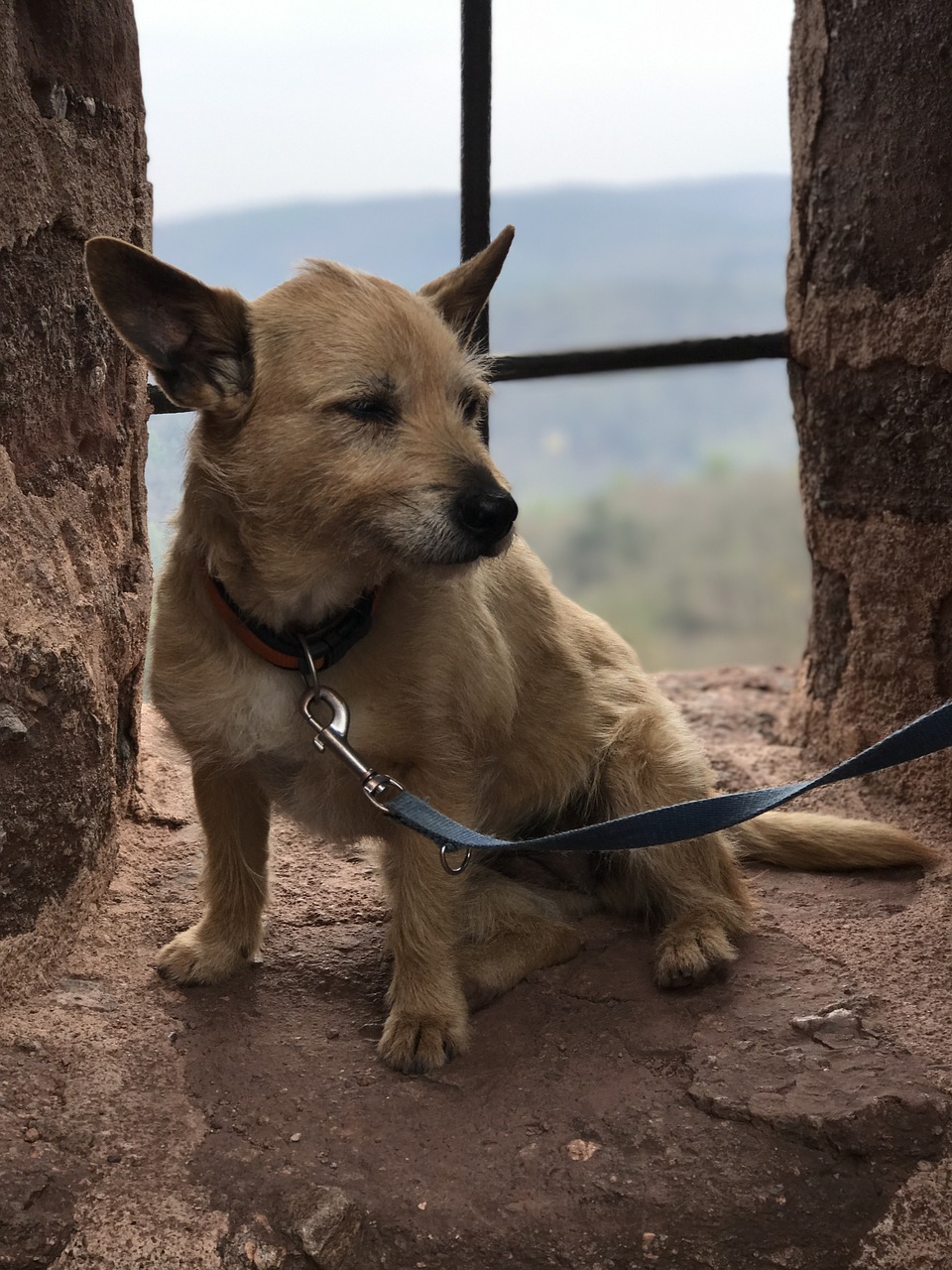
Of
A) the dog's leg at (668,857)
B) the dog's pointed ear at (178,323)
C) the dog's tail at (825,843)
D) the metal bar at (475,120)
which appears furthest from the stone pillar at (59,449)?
the dog's tail at (825,843)

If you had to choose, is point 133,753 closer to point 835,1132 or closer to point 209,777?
point 209,777

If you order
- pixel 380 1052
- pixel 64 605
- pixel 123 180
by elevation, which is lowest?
pixel 380 1052

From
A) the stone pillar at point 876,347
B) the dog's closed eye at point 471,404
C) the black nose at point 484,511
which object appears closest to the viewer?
the black nose at point 484,511

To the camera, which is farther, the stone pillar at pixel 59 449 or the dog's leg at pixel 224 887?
the dog's leg at pixel 224 887

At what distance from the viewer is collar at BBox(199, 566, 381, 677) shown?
8.40ft

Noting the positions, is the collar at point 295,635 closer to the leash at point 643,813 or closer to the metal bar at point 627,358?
the leash at point 643,813

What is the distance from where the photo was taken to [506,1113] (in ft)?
7.86

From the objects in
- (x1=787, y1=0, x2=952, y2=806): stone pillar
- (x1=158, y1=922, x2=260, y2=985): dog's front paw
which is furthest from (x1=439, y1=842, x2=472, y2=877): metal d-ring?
(x1=787, y1=0, x2=952, y2=806): stone pillar

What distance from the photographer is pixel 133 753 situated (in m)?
3.55

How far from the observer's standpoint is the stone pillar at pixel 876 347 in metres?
3.39

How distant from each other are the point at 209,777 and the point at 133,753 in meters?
0.81

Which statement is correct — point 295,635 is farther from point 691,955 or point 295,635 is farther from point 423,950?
point 691,955

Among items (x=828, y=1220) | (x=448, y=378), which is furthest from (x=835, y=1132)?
(x=448, y=378)

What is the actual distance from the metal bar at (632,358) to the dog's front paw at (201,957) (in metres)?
2.26
